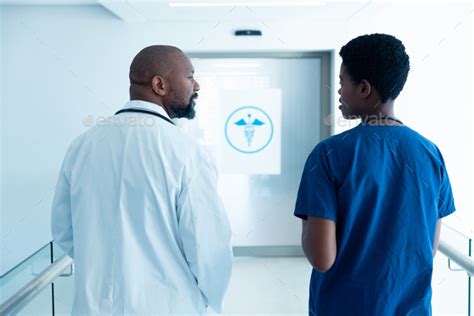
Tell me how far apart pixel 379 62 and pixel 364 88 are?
66mm

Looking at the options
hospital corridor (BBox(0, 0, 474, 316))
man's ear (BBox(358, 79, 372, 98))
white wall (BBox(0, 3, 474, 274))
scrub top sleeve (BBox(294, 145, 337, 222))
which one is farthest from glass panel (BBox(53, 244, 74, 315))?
white wall (BBox(0, 3, 474, 274))

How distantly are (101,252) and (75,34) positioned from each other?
3656 millimetres

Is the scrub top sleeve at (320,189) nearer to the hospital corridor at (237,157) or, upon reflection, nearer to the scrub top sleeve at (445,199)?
the hospital corridor at (237,157)

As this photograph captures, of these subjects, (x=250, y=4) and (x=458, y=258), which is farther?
(x=250, y=4)

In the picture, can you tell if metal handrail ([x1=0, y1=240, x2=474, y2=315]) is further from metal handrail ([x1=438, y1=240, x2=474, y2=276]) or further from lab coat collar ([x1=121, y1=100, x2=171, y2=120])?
lab coat collar ([x1=121, y1=100, x2=171, y2=120])

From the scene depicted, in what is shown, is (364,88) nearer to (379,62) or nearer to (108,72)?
(379,62)

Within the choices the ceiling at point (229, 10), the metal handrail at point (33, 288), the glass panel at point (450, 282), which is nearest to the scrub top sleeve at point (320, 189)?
the metal handrail at point (33, 288)

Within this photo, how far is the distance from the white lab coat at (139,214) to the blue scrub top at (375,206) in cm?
30

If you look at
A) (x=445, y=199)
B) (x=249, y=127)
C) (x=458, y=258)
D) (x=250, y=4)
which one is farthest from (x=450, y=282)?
(x=249, y=127)

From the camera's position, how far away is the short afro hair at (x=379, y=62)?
1.19 m

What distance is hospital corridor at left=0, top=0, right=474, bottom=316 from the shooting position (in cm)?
122

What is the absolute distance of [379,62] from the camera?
3.90ft

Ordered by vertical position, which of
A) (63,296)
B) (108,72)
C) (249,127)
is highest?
(108,72)

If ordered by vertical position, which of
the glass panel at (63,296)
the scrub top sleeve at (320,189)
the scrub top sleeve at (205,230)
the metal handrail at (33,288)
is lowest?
the glass panel at (63,296)
